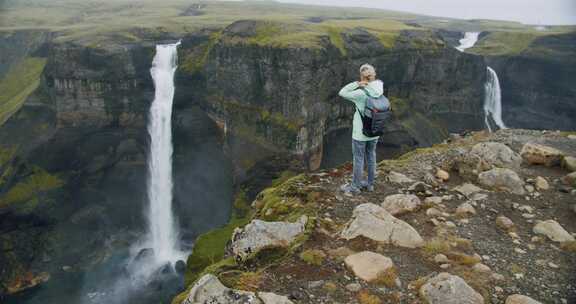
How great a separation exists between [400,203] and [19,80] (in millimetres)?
81931

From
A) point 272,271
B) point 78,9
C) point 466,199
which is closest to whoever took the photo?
point 272,271

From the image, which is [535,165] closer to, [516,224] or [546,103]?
[516,224]

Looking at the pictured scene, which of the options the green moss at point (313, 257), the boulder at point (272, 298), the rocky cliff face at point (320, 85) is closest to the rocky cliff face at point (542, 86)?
the rocky cliff face at point (320, 85)

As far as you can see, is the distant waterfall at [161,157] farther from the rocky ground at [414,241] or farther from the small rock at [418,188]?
the small rock at [418,188]

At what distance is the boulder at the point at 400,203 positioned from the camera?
11.5 meters

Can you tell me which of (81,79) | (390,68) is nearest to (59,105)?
(81,79)

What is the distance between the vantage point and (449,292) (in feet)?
25.7

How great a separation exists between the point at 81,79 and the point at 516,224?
5341 cm

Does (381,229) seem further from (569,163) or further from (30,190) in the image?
(30,190)

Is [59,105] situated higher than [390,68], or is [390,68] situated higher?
[390,68]

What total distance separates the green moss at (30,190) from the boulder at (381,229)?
160 feet

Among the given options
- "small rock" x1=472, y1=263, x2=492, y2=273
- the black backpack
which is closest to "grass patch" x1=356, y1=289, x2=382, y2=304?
"small rock" x1=472, y1=263, x2=492, y2=273

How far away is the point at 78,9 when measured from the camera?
138 m

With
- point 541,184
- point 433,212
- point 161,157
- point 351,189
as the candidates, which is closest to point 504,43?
point 161,157
